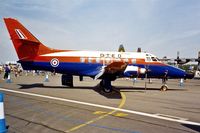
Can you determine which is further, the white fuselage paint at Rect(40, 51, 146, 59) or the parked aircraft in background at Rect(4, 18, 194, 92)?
the white fuselage paint at Rect(40, 51, 146, 59)

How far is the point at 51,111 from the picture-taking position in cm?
1202

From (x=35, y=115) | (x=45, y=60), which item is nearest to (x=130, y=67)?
(x=45, y=60)

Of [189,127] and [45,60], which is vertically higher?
[45,60]

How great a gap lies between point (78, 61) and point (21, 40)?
613 cm

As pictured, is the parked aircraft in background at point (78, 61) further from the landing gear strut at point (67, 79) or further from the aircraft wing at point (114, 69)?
the aircraft wing at point (114, 69)

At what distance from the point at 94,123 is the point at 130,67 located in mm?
14348

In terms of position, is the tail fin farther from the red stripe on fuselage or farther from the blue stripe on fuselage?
the blue stripe on fuselage

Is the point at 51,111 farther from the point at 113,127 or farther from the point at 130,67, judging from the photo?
the point at 130,67

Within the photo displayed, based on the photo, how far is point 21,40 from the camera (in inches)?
904

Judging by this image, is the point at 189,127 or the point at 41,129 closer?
the point at 41,129

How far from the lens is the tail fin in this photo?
2316 cm

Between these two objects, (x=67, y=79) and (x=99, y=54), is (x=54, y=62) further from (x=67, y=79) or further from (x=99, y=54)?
(x=99, y=54)

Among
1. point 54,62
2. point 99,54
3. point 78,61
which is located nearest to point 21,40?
point 54,62

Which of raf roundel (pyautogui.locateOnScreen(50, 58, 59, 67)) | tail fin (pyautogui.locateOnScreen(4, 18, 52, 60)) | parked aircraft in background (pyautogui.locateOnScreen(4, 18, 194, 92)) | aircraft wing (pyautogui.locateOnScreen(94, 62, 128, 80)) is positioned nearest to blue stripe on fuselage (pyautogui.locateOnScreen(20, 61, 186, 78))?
parked aircraft in background (pyautogui.locateOnScreen(4, 18, 194, 92))
